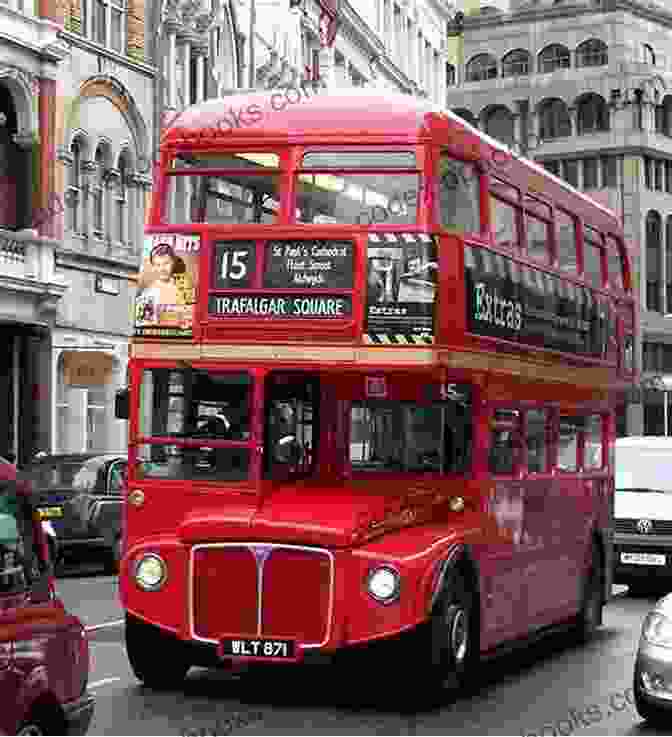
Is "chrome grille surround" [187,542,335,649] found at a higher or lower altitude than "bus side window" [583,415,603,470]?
lower

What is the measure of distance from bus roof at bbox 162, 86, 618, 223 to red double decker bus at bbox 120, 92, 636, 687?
0.02 meters

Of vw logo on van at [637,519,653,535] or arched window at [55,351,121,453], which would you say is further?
arched window at [55,351,121,453]

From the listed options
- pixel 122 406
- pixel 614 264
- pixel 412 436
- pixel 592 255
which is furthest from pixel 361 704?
pixel 614 264

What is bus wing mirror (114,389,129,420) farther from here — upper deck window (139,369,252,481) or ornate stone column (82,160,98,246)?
ornate stone column (82,160,98,246)

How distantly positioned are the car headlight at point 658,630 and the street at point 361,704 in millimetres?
643

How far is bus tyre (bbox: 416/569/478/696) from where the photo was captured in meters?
13.3

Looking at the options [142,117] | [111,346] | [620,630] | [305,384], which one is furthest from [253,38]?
Answer: [305,384]

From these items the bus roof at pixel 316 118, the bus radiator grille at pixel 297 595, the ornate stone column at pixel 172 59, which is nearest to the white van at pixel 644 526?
the bus roof at pixel 316 118

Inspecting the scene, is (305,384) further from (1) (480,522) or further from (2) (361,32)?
(2) (361,32)

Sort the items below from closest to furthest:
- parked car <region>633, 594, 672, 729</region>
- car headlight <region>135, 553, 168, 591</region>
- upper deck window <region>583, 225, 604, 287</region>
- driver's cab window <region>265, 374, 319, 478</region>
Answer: parked car <region>633, 594, 672, 729</region>, car headlight <region>135, 553, 168, 591</region>, driver's cab window <region>265, 374, 319, 478</region>, upper deck window <region>583, 225, 604, 287</region>

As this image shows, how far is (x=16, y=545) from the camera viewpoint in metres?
8.77

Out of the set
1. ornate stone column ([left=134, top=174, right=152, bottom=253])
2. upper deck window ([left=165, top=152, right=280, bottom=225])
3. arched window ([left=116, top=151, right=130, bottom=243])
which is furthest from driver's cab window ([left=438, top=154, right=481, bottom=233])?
ornate stone column ([left=134, top=174, right=152, bottom=253])

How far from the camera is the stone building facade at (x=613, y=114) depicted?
103812 millimetres

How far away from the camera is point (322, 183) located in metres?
14.3
